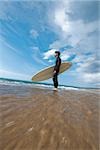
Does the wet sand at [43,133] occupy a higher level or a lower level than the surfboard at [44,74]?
lower

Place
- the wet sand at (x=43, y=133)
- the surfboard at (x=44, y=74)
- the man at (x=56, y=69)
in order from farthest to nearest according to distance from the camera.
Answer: the surfboard at (x=44, y=74) → the man at (x=56, y=69) → the wet sand at (x=43, y=133)

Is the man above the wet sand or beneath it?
above

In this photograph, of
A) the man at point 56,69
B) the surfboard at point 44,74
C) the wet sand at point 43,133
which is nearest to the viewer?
the wet sand at point 43,133

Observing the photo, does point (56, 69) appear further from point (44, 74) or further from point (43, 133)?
point (43, 133)

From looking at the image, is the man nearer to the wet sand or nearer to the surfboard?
the surfboard

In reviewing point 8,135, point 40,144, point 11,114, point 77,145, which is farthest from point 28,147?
point 11,114

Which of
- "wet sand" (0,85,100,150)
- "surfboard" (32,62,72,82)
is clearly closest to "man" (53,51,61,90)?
"surfboard" (32,62,72,82)

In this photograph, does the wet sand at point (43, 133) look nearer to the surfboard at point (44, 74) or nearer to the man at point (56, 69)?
the man at point (56, 69)

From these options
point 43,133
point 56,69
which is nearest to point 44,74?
point 56,69

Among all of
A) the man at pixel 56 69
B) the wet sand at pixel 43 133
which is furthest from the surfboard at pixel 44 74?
the wet sand at pixel 43 133

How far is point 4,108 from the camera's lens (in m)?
3.17

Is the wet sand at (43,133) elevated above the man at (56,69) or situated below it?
below

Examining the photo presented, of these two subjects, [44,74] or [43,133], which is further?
[44,74]

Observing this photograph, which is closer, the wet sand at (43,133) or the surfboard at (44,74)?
the wet sand at (43,133)
